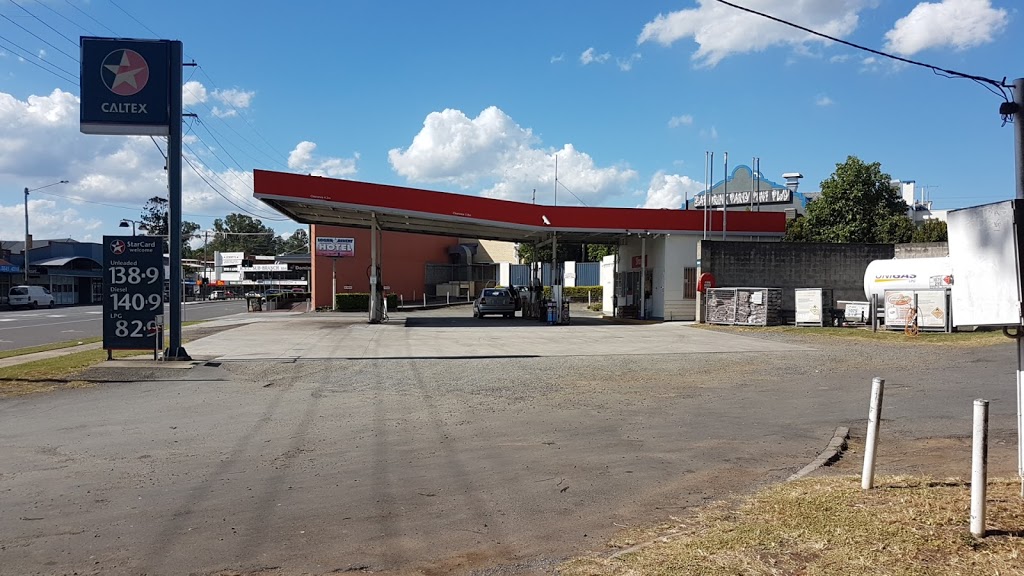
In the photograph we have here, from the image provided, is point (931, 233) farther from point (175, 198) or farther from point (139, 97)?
point (139, 97)

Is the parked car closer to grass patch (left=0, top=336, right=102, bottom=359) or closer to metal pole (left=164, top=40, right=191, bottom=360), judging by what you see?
grass patch (left=0, top=336, right=102, bottom=359)

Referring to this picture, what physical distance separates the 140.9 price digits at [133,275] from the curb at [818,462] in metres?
14.3

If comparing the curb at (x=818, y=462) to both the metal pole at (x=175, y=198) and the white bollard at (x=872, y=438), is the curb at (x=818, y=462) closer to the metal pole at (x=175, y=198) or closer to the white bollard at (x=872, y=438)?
the white bollard at (x=872, y=438)

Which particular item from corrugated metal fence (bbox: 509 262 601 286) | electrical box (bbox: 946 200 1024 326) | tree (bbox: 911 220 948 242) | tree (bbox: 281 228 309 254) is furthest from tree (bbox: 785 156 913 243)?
tree (bbox: 281 228 309 254)

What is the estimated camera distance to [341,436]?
8.50 meters

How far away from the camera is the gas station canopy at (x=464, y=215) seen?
2766 centimetres

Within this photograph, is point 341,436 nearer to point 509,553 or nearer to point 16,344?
point 509,553

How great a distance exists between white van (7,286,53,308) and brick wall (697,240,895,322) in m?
50.9

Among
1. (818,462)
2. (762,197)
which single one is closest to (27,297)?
(818,462)

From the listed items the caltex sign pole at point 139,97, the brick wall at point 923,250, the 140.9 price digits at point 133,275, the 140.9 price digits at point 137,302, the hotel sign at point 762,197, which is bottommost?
the 140.9 price digits at point 137,302

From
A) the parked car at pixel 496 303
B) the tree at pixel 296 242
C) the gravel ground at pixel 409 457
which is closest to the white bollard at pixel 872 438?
the gravel ground at pixel 409 457

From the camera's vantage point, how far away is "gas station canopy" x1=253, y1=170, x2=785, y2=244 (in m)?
27.7

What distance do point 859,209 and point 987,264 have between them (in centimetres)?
4605

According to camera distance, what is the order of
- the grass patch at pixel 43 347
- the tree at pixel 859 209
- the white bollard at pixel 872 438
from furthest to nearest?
1. the tree at pixel 859 209
2. the grass patch at pixel 43 347
3. the white bollard at pixel 872 438
